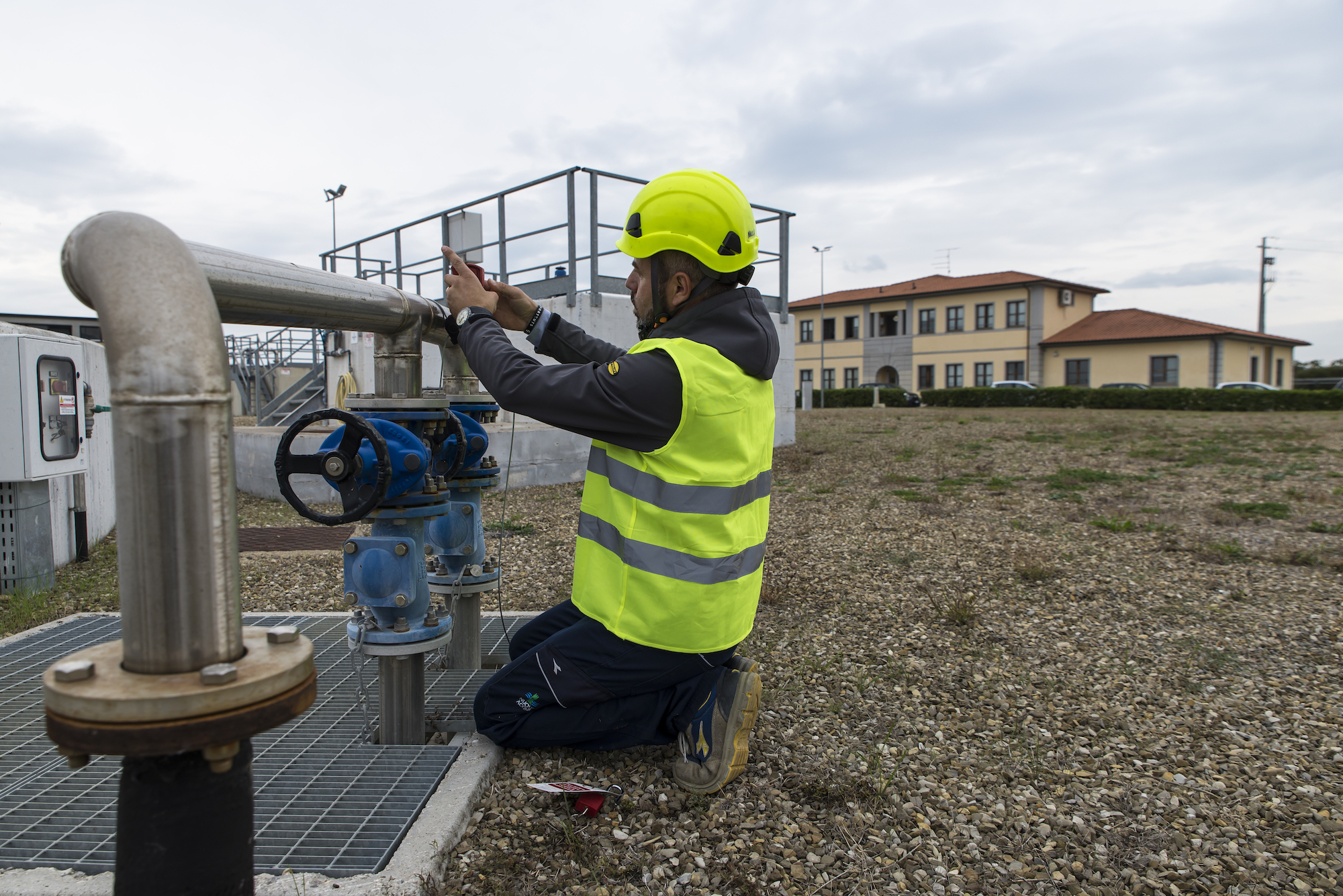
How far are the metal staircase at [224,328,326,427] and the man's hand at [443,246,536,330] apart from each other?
9194 mm

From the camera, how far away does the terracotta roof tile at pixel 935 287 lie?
139ft

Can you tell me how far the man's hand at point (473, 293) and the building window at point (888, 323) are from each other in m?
46.2

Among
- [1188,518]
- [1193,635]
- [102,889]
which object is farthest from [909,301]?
[102,889]

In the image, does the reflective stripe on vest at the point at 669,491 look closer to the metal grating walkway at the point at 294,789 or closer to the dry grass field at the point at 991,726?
the dry grass field at the point at 991,726

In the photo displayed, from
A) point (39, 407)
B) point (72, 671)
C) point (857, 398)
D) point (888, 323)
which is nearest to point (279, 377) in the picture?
point (39, 407)

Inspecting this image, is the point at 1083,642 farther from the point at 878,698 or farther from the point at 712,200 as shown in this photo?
the point at 712,200

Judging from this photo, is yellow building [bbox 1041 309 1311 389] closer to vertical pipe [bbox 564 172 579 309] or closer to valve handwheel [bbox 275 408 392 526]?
vertical pipe [bbox 564 172 579 309]

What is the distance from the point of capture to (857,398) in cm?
4041

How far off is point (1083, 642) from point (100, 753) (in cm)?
371

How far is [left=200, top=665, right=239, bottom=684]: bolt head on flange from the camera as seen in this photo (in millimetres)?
1104

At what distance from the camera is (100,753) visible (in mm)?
1039

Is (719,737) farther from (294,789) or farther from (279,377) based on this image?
(279,377)

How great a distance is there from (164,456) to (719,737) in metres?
1.69

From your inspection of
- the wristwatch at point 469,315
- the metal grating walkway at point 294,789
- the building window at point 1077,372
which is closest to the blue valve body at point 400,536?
the wristwatch at point 469,315
